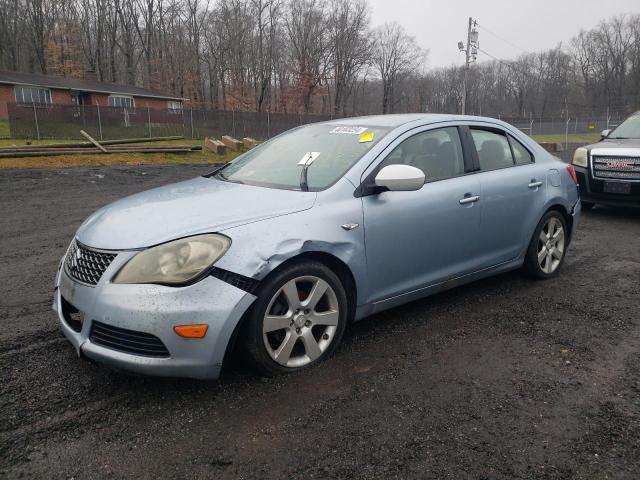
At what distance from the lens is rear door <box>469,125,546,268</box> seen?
13.4 ft

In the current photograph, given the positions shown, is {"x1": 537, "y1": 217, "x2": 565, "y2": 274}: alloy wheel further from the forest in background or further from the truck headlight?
the forest in background

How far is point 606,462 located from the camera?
2295 millimetres

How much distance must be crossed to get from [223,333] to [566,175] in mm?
3841

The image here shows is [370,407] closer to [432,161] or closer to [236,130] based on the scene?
[432,161]

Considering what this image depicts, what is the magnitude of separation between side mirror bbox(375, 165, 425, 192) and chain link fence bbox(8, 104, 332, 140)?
81.0 feet

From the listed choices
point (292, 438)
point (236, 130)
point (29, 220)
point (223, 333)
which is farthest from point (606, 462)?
point (236, 130)

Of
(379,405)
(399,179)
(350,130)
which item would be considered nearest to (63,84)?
(350,130)

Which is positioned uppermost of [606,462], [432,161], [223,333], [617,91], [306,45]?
[306,45]

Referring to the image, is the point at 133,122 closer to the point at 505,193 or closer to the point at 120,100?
the point at 120,100

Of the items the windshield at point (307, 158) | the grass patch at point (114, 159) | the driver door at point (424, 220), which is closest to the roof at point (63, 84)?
the grass patch at point (114, 159)

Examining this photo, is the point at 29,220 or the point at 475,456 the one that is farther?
the point at 29,220

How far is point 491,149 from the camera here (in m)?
4.39

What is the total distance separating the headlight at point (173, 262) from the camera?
2.59 m

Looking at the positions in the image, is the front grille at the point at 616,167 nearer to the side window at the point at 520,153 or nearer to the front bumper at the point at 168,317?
the side window at the point at 520,153
